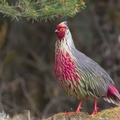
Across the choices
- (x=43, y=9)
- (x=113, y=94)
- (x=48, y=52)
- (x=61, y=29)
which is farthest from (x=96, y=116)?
(x=48, y=52)

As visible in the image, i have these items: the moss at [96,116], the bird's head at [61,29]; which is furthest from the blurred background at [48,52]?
the bird's head at [61,29]

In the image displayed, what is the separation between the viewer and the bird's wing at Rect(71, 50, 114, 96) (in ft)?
18.5

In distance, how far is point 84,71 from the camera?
18.5ft

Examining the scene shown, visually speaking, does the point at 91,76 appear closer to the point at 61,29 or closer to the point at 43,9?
the point at 61,29

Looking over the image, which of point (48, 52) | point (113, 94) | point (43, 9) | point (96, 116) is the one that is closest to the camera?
point (43, 9)

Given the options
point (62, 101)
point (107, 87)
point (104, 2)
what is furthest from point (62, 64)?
point (104, 2)

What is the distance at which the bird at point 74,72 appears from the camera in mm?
5613

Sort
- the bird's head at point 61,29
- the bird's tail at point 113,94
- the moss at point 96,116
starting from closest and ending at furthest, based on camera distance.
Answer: the moss at point 96,116 → the bird's head at point 61,29 → the bird's tail at point 113,94

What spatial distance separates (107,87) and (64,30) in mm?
917

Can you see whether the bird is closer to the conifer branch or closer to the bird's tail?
the bird's tail

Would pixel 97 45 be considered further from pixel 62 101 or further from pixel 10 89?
pixel 10 89

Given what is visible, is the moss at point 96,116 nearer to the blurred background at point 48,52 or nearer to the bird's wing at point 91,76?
the bird's wing at point 91,76

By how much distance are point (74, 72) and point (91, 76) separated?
23cm

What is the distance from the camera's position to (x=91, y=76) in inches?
224
